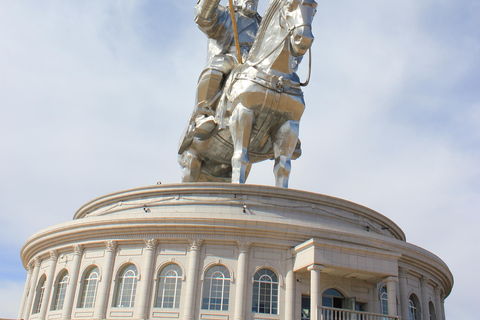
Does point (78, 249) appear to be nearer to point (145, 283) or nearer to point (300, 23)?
point (145, 283)

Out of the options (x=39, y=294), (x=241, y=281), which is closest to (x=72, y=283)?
(x=39, y=294)

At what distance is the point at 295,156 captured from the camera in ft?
69.6

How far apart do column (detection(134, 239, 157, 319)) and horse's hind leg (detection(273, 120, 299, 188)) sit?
4.67 meters

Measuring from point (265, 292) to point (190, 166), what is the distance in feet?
26.5

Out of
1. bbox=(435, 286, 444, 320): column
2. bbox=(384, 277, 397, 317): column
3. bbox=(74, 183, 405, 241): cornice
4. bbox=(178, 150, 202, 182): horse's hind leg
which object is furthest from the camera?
bbox=(178, 150, 202, 182): horse's hind leg

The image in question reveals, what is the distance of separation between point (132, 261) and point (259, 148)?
6.24m

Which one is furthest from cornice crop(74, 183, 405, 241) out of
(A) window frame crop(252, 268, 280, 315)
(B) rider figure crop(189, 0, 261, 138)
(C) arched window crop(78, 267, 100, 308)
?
(B) rider figure crop(189, 0, 261, 138)

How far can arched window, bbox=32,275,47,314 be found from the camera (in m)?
17.9

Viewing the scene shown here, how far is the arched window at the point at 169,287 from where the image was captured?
15.4 metres

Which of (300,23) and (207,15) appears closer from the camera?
(300,23)

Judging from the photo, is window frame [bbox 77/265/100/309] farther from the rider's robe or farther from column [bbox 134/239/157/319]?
the rider's robe

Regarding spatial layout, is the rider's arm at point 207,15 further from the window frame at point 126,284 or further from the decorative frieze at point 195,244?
the window frame at point 126,284

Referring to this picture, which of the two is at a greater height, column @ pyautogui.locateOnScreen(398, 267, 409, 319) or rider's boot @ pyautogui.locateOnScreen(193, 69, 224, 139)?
rider's boot @ pyautogui.locateOnScreen(193, 69, 224, 139)

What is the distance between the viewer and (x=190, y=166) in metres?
22.2
